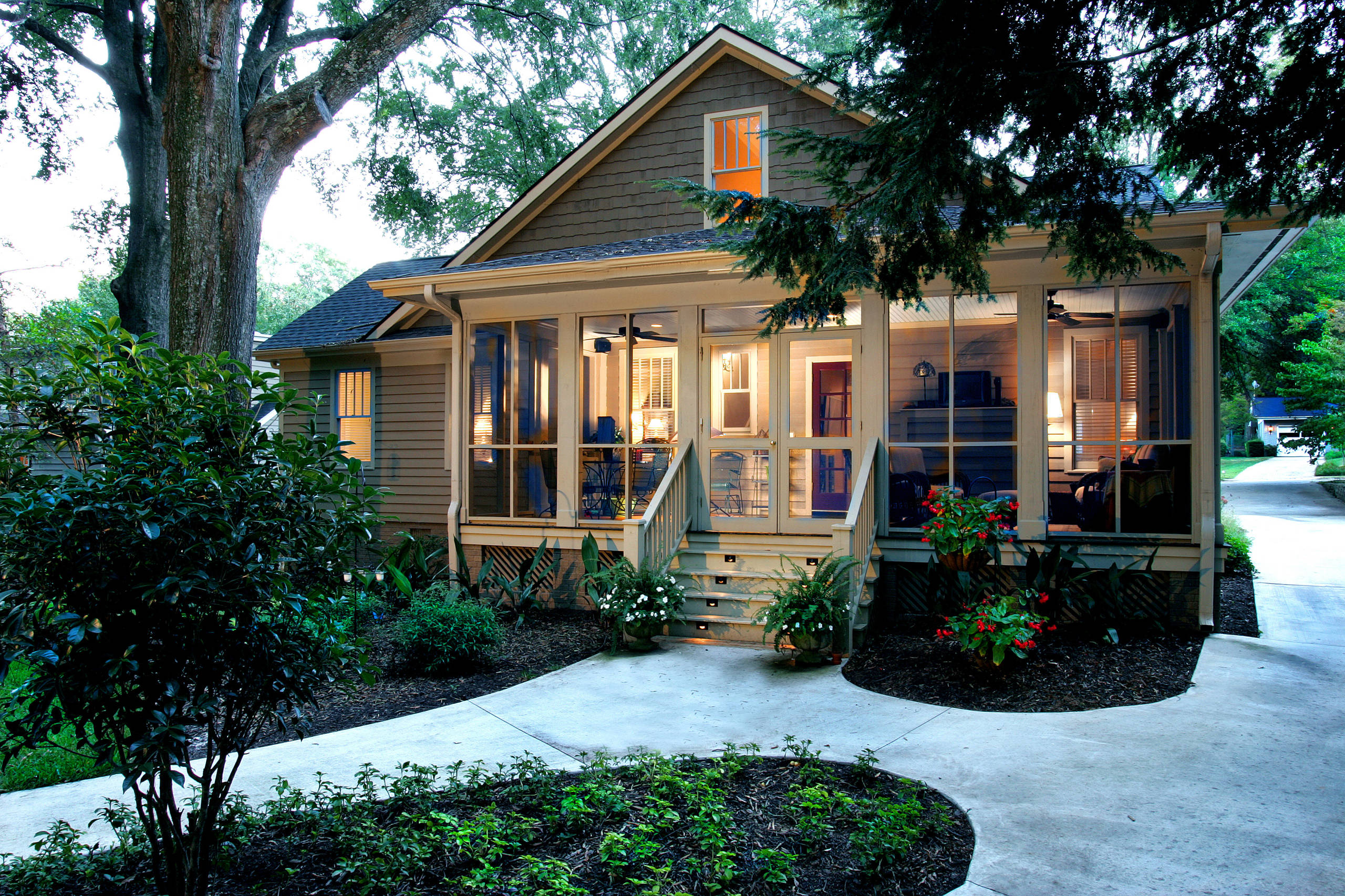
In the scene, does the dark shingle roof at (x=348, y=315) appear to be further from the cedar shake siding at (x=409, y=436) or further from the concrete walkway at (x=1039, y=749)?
the concrete walkway at (x=1039, y=749)

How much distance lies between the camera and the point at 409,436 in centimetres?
1162

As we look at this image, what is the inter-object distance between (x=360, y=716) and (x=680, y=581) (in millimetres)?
3122

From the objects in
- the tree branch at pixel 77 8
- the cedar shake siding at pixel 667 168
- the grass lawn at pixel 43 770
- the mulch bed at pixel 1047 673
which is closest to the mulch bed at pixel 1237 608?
the mulch bed at pixel 1047 673

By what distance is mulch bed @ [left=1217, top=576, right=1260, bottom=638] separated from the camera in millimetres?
Answer: 6957

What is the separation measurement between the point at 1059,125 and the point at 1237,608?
562 cm

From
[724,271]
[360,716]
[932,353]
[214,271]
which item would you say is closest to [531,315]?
[724,271]

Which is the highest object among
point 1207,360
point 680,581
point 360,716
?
point 1207,360

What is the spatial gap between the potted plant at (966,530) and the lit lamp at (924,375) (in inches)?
40.5

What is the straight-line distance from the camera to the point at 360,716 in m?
5.31

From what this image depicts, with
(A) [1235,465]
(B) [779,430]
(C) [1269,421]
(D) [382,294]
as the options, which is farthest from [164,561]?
(C) [1269,421]

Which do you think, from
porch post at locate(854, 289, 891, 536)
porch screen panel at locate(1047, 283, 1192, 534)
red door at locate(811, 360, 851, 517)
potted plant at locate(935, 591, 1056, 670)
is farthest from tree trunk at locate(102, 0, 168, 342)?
porch screen panel at locate(1047, 283, 1192, 534)

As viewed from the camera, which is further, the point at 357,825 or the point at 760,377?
the point at 760,377

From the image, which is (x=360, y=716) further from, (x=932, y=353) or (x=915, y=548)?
(x=932, y=353)

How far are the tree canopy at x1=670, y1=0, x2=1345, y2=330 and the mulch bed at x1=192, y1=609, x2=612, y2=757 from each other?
3.37m
